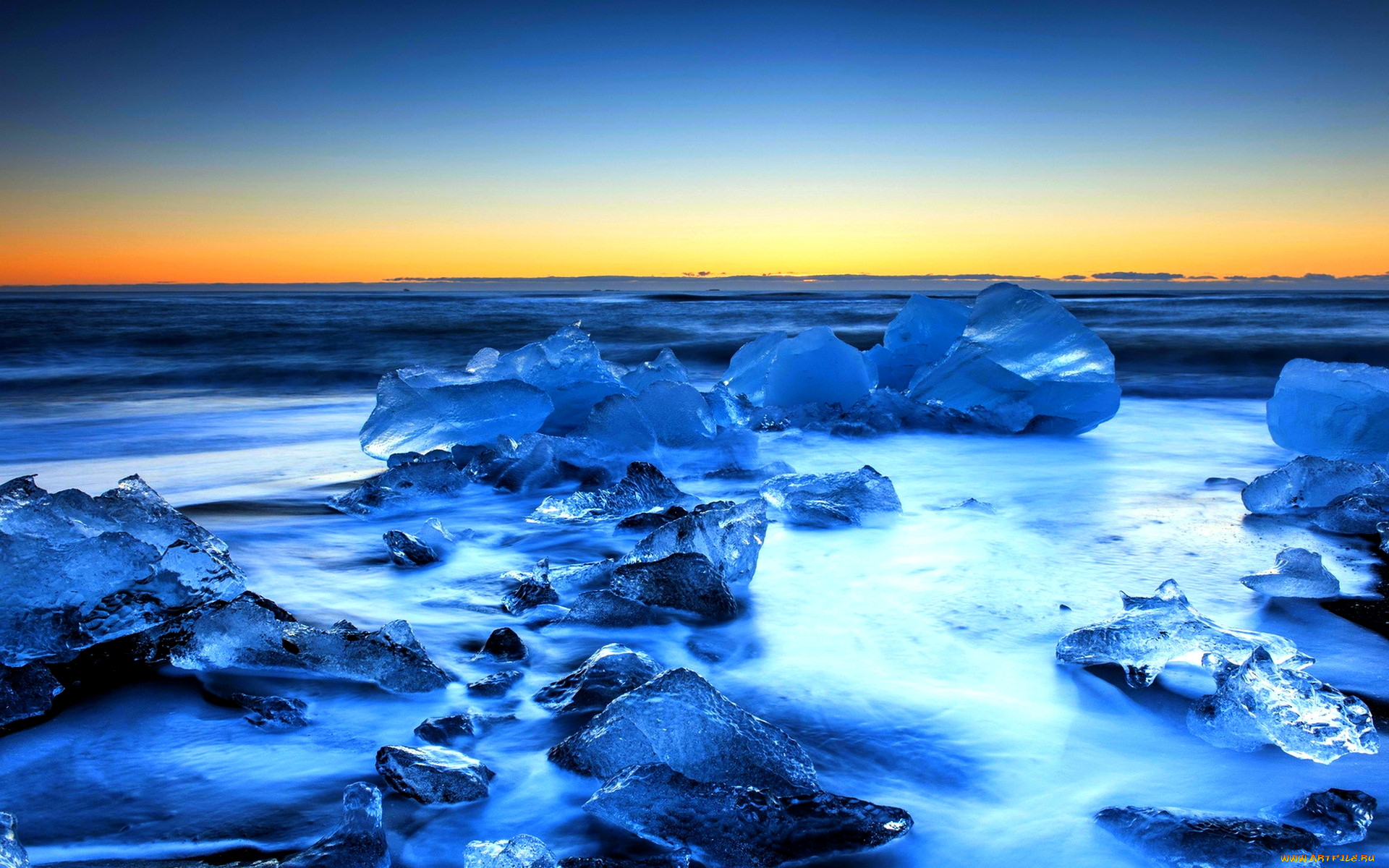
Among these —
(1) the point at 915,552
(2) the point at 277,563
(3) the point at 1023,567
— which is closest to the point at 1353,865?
(3) the point at 1023,567

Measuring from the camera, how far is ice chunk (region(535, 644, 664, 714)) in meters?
1.47

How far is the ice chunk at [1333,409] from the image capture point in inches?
134

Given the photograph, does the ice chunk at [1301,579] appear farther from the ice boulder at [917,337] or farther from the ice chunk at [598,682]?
the ice boulder at [917,337]

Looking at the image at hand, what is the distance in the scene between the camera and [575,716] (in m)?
1.45

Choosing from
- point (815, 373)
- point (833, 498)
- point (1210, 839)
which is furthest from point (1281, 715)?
point (815, 373)

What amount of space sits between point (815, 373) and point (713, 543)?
3.19 m

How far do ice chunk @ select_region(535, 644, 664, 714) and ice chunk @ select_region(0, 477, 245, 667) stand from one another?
830 millimetres

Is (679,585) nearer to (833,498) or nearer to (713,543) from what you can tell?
(713,543)

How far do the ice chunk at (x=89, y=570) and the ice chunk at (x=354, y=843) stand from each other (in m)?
0.88

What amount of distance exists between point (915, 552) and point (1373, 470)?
1.62 m

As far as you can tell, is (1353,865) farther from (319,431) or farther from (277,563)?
(319,431)

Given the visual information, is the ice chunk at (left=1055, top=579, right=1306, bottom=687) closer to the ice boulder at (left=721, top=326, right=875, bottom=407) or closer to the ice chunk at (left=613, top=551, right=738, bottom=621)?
the ice chunk at (left=613, top=551, right=738, bottom=621)

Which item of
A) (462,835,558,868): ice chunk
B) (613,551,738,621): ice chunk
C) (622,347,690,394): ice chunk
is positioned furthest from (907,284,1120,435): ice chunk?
(462,835,558,868): ice chunk

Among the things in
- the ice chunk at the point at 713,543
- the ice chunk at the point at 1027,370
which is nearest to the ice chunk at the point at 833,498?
the ice chunk at the point at 713,543
